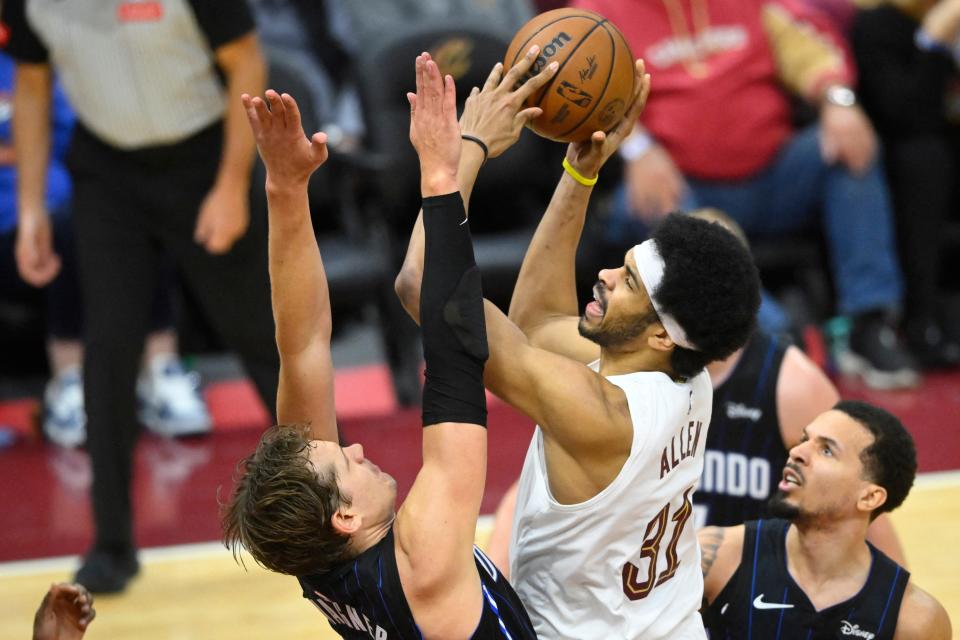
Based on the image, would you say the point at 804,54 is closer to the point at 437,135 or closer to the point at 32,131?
the point at 32,131

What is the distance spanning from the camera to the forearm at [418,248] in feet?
7.97

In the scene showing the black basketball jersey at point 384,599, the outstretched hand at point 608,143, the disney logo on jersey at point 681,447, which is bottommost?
the black basketball jersey at point 384,599

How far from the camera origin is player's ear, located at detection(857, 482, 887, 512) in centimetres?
294

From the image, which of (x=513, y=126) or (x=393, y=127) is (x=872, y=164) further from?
(x=513, y=126)

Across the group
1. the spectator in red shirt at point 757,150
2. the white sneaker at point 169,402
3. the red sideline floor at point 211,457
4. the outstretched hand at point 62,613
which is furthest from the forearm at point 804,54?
the outstretched hand at point 62,613

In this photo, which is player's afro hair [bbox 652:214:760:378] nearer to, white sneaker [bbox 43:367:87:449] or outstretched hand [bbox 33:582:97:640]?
outstretched hand [bbox 33:582:97:640]

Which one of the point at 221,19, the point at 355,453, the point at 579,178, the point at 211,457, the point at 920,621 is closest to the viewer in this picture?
the point at 355,453

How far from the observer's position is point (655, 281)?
8.14 ft

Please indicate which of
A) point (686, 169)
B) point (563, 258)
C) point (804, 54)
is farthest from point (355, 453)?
point (804, 54)

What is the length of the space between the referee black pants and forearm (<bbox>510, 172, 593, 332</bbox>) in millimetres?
1426

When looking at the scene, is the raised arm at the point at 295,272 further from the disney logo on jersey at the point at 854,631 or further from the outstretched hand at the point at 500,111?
the disney logo on jersey at the point at 854,631

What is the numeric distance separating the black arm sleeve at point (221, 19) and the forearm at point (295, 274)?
1.54 meters

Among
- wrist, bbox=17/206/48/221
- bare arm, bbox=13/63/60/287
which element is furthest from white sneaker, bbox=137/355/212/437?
wrist, bbox=17/206/48/221

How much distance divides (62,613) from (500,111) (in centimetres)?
134
